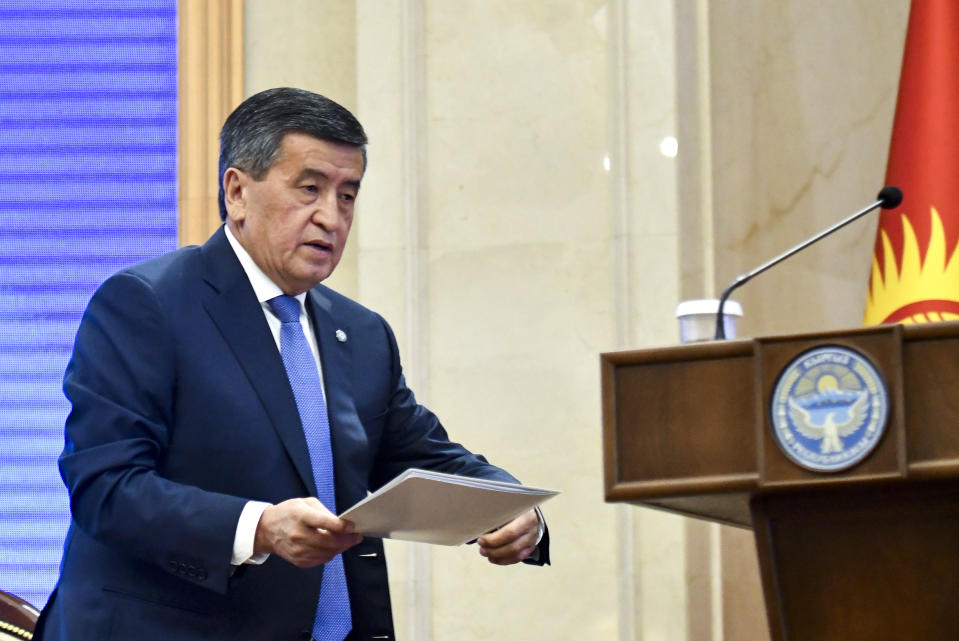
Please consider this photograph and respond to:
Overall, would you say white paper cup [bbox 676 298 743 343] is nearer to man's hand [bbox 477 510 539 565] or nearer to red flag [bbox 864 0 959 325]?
man's hand [bbox 477 510 539 565]

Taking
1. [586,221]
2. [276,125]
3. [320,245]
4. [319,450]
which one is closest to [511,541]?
[319,450]

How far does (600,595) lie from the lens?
4.30 meters

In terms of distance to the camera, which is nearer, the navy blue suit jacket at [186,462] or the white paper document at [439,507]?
the white paper document at [439,507]

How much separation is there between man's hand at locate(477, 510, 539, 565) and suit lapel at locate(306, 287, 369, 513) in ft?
0.81

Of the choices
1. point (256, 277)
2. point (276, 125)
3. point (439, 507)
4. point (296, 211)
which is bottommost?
point (439, 507)

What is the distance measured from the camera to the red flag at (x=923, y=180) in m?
4.07

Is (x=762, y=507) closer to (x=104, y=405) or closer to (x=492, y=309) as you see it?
(x=104, y=405)

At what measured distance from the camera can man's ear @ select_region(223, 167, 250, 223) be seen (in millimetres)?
2955

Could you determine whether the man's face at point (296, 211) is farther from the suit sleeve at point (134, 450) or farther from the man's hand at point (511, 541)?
the man's hand at point (511, 541)

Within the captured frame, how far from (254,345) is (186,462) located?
0.82 feet

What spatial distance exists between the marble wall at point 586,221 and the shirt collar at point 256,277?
1.52m

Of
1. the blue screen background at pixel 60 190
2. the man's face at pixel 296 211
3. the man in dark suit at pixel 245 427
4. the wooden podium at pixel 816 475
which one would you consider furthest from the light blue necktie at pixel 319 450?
the blue screen background at pixel 60 190

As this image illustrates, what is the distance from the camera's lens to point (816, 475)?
2.31 m

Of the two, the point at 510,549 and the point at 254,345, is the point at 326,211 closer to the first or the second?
the point at 254,345
